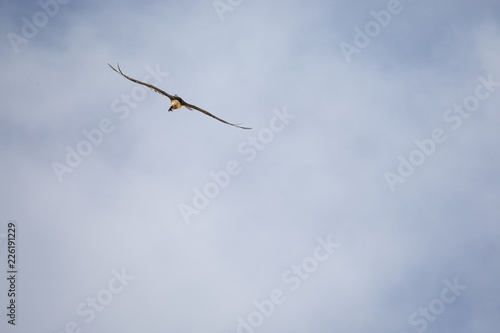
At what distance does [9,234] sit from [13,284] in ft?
14.0

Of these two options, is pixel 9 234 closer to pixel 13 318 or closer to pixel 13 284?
pixel 13 284

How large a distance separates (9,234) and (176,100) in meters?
21.1

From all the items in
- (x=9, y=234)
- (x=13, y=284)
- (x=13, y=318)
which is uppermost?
(x=9, y=234)

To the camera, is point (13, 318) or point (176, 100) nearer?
point (176, 100)

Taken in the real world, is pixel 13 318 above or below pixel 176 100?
below

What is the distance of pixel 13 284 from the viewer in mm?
32812

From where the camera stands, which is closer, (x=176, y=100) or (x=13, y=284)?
(x=176, y=100)

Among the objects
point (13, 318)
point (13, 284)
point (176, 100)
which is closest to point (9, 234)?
point (13, 284)

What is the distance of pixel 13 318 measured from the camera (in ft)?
105

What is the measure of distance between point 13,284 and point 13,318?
2717 millimetres

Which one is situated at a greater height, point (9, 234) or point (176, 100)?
point (9, 234)

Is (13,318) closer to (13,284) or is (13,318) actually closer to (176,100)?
(13,284)

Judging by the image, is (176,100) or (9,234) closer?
(176,100)

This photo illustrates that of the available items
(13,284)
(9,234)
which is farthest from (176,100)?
(13,284)
